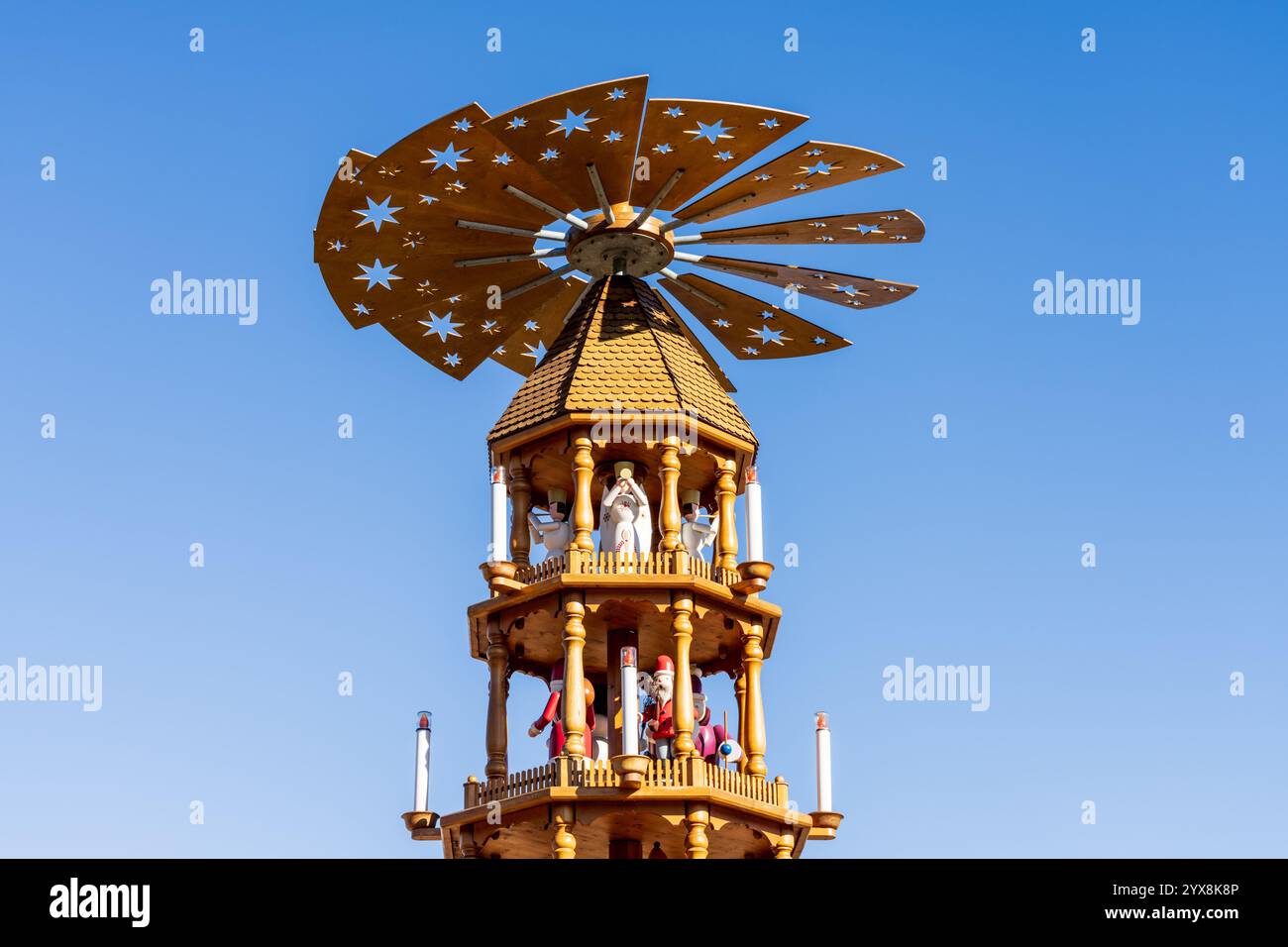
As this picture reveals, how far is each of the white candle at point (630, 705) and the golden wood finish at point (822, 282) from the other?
7182 mm

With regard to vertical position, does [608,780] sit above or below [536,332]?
below

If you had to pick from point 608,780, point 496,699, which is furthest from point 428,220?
point 608,780

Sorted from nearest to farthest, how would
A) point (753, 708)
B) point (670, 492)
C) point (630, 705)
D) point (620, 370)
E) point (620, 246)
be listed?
point (630, 705) < point (753, 708) < point (670, 492) < point (620, 370) < point (620, 246)

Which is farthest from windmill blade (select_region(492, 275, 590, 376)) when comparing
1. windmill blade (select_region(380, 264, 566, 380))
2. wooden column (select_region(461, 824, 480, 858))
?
wooden column (select_region(461, 824, 480, 858))

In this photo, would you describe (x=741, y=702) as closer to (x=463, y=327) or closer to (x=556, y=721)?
(x=556, y=721)

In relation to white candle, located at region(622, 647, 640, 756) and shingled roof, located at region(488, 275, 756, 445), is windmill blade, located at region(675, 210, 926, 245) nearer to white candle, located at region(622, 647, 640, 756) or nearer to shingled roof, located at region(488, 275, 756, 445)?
shingled roof, located at region(488, 275, 756, 445)

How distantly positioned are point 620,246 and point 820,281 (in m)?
3.31

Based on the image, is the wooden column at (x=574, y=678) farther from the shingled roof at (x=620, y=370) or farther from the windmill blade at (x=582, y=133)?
the windmill blade at (x=582, y=133)

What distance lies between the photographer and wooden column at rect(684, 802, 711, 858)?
27.2m

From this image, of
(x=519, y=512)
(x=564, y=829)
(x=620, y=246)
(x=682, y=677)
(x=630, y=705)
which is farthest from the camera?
(x=620, y=246)

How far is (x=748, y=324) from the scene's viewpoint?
33781mm

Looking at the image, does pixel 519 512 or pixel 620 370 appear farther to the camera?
pixel 519 512

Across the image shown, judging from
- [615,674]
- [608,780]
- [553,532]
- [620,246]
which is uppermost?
[620,246]
